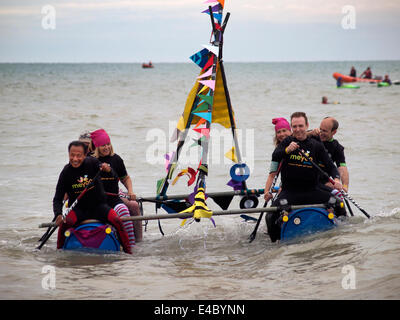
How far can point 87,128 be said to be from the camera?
72.0ft

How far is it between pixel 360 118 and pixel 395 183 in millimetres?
13316

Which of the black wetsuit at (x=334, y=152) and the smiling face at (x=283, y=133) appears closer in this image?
the smiling face at (x=283, y=133)

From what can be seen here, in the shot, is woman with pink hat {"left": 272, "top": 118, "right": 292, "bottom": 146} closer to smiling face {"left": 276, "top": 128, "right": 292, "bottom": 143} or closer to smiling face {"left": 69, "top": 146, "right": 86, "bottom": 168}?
smiling face {"left": 276, "top": 128, "right": 292, "bottom": 143}

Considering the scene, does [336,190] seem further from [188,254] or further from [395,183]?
[395,183]

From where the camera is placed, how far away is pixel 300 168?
6953 mm

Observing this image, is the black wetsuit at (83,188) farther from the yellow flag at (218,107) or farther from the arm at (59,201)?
the yellow flag at (218,107)

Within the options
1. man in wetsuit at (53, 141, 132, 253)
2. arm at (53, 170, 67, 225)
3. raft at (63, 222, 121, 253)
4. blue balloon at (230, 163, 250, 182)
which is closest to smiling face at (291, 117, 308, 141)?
blue balloon at (230, 163, 250, 182)

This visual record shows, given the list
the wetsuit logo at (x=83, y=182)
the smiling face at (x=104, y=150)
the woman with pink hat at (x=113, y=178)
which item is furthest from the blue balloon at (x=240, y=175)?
the wetsuit logo at (x=83, y=182)

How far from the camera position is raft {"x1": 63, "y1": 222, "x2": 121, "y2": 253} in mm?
6715

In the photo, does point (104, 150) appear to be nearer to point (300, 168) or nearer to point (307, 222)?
point (300, 168)

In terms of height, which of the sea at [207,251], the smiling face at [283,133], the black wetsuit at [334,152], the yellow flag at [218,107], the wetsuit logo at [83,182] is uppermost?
the yellow flag at [218,107]

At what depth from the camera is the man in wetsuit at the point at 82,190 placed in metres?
6.66

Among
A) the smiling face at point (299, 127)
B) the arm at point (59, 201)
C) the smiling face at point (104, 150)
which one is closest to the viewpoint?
the arm at point (59, 201)
